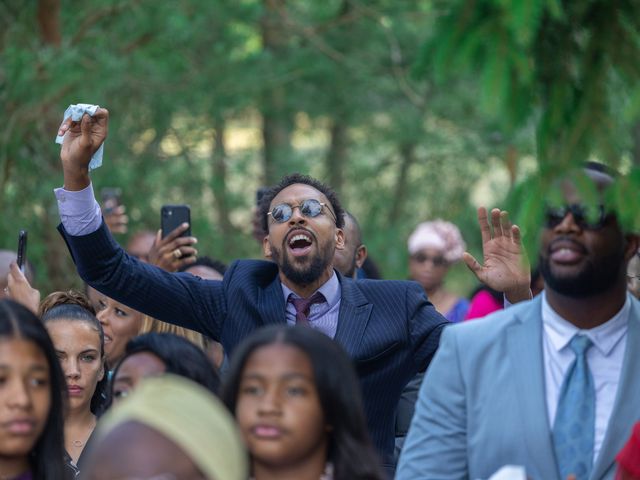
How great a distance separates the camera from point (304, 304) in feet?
19.6

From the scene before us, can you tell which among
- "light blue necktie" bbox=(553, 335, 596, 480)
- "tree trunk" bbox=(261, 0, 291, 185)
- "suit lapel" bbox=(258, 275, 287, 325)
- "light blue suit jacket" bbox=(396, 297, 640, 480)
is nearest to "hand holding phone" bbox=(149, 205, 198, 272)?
"suit lapel" bbox=(258, 275, 287, 325)

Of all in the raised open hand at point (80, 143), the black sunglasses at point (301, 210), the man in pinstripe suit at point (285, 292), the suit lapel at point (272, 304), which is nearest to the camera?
the raised open hand at point (80, 143)

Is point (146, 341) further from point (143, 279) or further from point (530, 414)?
point (530, 414)

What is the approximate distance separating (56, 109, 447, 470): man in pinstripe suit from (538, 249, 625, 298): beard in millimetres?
1616

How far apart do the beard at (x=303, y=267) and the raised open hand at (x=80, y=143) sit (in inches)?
42.4

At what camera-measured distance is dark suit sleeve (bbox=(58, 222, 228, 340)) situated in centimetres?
553

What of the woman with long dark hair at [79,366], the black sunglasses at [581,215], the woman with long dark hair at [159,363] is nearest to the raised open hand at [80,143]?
the woman with long dark hair at [79,366]

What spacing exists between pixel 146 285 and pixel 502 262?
1.63 meters

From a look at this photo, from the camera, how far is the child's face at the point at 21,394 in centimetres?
409

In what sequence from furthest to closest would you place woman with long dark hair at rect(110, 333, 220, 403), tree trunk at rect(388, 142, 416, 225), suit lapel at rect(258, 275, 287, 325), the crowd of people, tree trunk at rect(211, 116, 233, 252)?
tree trunk at rect(388, 142, 416, 225) < tree trunk at rect(211, 116, 233, 252) < suit lapel at rect(258, 275, 287, 325) < woman with long dark hair at rect(110, 333, 220, 403) < the crowd of people

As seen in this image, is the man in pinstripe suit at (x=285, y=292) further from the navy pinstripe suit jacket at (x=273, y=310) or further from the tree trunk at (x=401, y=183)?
the tree trunk at (x=401, y=183)

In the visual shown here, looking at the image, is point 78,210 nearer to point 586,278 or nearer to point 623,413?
point 586,278

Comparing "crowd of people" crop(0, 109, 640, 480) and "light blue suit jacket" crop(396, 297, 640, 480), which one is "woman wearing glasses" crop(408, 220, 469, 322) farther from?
"light blue suit jacket" crop(396, 297, 640, 480)

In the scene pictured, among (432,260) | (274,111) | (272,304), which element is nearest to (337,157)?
(274,111)
